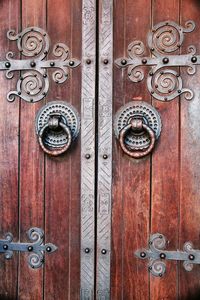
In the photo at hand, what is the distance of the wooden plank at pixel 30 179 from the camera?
1.42 m

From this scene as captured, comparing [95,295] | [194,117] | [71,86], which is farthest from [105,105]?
[95,295]

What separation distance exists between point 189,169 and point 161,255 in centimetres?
29

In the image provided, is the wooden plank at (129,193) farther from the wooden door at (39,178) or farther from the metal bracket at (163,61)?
the wooden door at (39,178)

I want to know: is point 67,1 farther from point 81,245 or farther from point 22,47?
point 81,245

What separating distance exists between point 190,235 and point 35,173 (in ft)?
1.84

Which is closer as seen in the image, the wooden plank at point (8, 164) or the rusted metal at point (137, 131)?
the rusted metal at point (137, 131)

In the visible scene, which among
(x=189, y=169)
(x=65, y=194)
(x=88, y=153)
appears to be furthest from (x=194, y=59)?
(x=65, y=194)

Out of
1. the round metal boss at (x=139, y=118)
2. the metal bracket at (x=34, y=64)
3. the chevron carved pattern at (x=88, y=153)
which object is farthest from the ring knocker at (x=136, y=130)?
the metal bracket at (x=34, y=64)

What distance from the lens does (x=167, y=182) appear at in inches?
52.8

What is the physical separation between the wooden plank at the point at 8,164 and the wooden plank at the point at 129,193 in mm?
351

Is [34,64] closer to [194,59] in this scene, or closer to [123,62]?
[123,62]

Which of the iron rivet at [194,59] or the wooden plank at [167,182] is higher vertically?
the iron rivet at [194,59]

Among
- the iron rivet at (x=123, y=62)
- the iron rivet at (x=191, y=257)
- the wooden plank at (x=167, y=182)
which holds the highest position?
the iron rivet at (x=123, y=62)

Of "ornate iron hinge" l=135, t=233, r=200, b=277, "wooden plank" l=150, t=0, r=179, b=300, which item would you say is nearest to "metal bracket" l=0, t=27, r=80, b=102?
"wooden plank" l=150, t=0, r=179, b=300
